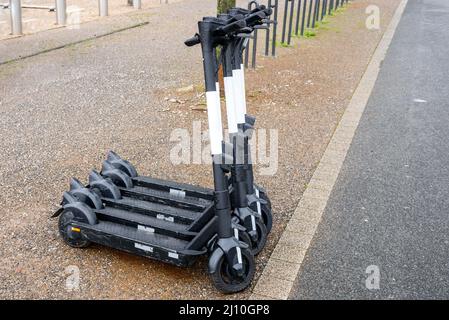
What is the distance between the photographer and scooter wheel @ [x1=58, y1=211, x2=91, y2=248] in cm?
380

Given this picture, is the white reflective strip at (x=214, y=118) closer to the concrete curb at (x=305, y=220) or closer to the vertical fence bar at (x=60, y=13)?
the concrete curb at (x=305, y=220)

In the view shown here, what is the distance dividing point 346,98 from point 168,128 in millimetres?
2938

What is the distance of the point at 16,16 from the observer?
1136 cm

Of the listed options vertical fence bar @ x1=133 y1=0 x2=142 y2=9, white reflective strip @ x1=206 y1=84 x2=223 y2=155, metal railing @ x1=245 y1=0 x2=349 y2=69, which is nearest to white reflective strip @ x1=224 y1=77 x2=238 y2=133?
white reflective strip @ x1=206 y1=84 x2=223 y2=155

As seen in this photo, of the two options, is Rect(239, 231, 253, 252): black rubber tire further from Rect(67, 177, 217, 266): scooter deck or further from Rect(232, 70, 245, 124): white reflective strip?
Rect(232, 70, 245, 124): white reflective strip

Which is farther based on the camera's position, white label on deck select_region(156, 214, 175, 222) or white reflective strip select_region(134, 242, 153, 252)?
white label on deck select_region(156, 214, 175, 222)

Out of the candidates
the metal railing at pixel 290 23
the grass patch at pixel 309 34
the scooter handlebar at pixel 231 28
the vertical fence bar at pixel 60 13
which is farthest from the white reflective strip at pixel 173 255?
the vertical fence bar at pixel 60 13

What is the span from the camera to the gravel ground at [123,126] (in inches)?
144

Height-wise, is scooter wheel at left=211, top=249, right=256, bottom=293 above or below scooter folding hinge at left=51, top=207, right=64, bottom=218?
below

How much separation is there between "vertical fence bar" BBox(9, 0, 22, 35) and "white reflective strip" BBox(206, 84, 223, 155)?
30.6ft

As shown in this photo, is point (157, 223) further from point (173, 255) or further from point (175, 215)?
point (173, 255)
